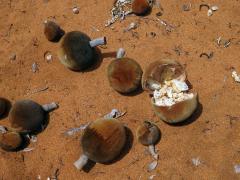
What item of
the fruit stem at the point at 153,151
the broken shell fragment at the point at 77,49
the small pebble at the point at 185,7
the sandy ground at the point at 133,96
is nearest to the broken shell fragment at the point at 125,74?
the sandy ground at the point at 133,96

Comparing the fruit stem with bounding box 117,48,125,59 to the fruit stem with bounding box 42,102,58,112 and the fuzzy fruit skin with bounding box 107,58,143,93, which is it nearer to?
the fuzzy fruit skin with bounding box 107,58,143,93

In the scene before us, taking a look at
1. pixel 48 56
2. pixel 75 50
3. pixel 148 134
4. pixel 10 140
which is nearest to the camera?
pixel 148 134

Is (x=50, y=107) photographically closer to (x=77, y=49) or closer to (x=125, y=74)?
(x=77, y=49)

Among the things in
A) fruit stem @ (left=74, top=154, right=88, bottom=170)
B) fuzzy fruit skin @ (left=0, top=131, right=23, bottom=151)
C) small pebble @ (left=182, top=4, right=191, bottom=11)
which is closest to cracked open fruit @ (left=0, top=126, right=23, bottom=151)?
fuzzy fruit skin @ (left=0, top=131, right=23, bottom=151)

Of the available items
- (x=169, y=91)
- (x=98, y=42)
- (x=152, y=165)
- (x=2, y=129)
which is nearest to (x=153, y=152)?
(x=152, y=165)

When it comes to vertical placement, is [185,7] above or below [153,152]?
above

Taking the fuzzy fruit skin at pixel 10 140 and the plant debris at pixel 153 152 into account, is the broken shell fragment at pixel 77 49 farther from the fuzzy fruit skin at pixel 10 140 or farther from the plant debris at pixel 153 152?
the plant debris at pixel 153 152

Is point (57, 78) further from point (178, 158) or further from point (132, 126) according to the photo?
point (178, 158)
